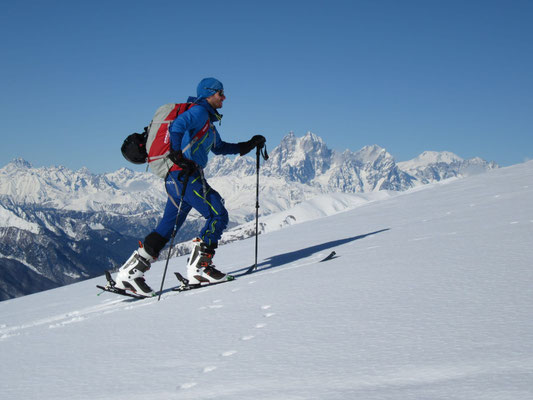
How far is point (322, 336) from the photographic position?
3.16 metres

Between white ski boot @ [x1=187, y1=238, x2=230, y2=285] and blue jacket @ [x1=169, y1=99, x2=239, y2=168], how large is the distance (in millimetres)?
1221

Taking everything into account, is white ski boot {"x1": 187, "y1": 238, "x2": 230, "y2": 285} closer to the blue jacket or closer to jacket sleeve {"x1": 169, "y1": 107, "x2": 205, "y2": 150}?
the blue jacket

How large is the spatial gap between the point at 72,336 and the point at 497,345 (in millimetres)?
3728

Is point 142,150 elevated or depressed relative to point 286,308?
elevated

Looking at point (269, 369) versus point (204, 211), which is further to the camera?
point (204, 211)

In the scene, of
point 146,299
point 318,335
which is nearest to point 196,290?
point 146,299

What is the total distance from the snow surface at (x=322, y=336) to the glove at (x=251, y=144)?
2333 mm

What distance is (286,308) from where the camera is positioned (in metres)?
4.18

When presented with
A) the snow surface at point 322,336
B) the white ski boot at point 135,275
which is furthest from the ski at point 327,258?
the white ski boot at point 135,275

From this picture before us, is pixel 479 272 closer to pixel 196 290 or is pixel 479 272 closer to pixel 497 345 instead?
pixel 497 345

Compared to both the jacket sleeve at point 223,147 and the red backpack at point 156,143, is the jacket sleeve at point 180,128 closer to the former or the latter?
the red backpack at point 156,143

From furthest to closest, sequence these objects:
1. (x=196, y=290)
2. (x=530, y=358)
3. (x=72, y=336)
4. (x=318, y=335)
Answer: (x=196, y=290) → (x=72, y=336) → (x=318, y=335) → (x=530, y=358)

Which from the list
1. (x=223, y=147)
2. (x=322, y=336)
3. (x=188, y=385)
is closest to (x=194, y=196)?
(x=223, y=147)

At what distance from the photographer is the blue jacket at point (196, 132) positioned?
6312 mm
